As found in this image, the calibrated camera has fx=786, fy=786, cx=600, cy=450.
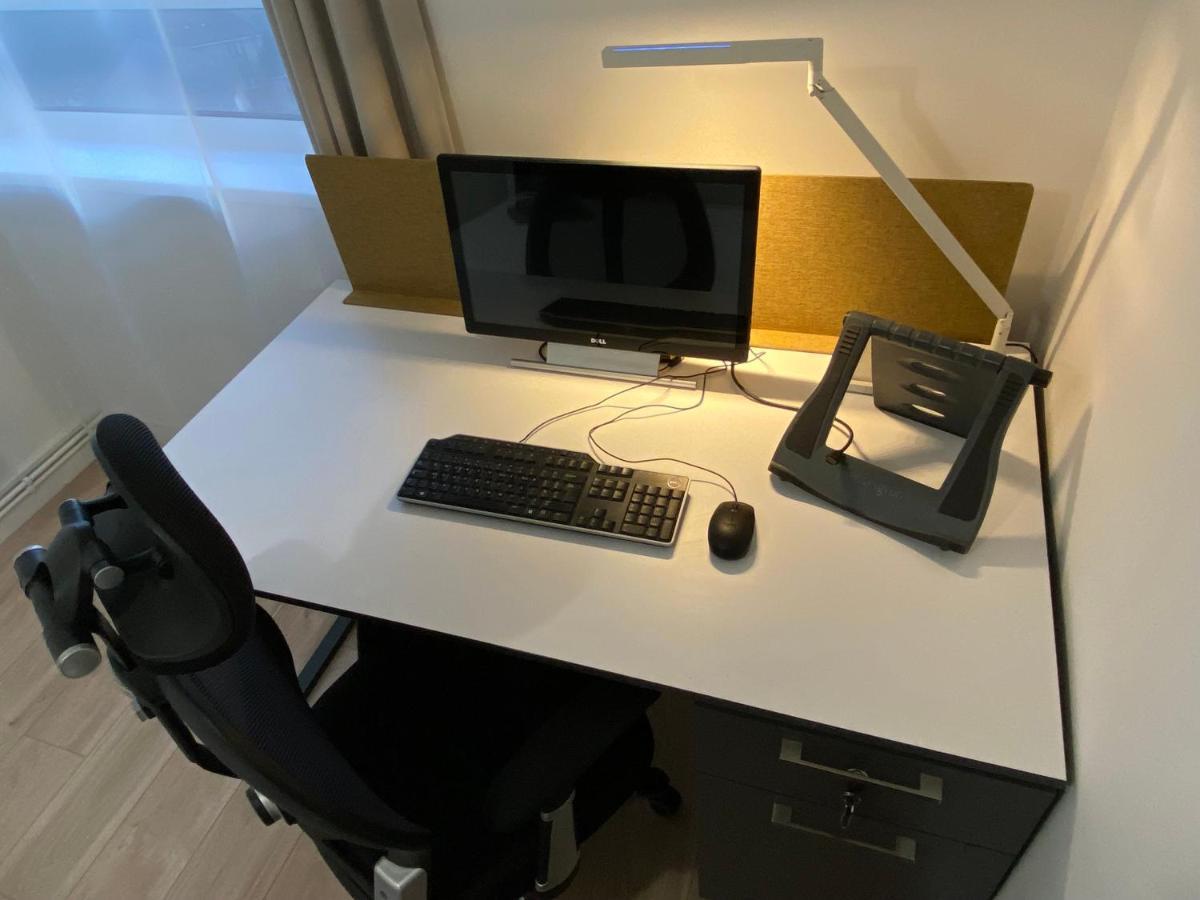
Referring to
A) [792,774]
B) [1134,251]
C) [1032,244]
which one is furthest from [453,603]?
[1032,244]

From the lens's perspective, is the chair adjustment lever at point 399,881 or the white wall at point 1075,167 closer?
the white wall at point 1075,167

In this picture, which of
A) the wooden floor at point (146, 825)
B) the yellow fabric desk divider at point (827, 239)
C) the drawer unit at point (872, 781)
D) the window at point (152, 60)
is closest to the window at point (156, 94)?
the window at point (152, 60)

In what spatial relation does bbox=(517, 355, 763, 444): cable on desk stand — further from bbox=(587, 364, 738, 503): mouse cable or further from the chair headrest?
the chair headrest

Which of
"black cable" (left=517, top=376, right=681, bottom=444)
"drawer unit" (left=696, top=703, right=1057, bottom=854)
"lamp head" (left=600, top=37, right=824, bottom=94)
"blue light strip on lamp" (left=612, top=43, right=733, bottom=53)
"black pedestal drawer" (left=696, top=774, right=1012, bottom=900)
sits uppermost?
Result: "blue light strip on lamp" (left=612, top=43, right=733, bottom=53)

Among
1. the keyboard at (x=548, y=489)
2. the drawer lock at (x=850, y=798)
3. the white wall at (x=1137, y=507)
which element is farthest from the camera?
the keyboard at (x=548, y=489)

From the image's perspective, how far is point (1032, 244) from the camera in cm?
126

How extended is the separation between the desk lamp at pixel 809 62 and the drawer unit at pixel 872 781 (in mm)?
656

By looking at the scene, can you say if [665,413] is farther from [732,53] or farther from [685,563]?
[732,53]

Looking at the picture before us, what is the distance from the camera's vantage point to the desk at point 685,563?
2.90ft

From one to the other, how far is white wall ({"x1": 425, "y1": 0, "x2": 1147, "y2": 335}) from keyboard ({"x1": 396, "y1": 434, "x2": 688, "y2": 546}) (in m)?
0.58

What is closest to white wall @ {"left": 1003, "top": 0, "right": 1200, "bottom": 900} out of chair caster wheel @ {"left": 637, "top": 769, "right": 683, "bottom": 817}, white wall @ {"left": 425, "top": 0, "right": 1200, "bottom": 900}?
white wall @ {"left": 425, "top": 0, "right": 1200, "bottom": 900}

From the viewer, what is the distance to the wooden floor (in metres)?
1.43

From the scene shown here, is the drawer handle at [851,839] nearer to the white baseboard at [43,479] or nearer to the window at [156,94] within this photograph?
the window at [156,94]

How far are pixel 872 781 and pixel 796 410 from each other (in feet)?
1.84
